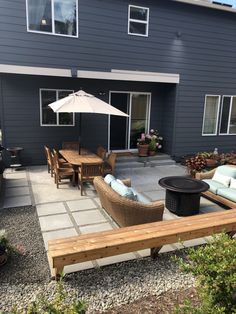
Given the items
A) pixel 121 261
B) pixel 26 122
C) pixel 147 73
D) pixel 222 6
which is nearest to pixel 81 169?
pixel 121 261

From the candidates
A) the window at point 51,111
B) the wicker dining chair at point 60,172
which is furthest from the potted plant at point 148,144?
the wicker dining chair at point 60,172

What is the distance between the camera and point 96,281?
310 centimetres

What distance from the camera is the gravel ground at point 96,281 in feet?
9.24

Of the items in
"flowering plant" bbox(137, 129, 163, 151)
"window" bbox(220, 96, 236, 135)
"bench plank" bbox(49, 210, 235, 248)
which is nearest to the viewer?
"bench plank" bbox(49, 210, 235, 248)

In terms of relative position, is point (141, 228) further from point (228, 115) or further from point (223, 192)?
point (228, 115)

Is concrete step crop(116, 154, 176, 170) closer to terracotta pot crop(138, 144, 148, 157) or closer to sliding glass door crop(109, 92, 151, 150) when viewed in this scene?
terracotta pot crop(138, 144, 148, 157)

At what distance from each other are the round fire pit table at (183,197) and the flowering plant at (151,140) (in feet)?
14.2

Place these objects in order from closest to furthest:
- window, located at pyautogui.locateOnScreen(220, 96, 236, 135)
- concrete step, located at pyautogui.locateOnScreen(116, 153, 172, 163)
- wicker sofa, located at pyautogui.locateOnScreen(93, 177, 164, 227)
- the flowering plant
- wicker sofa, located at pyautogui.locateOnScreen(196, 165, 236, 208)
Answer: wicker sofa, located at pyautogui.locateOnScreen(93, 177, 164, 227), wicker sofa, located at pyautogui.locateOnScreen(196, 165, 236, 208), concrete step, located at pyautogui.locateOnScreen(116, 153, 172, 163), the flowering plant, window, located at pyautogui.locateOnScreen(220, 96, 236, 135)

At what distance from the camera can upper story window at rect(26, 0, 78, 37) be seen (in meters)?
7.46

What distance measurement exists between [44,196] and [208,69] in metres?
7.65

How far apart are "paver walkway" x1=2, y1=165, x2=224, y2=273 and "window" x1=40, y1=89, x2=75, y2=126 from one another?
1602mm

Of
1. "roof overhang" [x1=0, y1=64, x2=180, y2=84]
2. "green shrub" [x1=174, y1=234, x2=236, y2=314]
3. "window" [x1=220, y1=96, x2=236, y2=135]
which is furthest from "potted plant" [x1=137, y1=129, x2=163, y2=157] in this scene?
"green shrub" [x1=174, y1=234, x2=236, y2=314]

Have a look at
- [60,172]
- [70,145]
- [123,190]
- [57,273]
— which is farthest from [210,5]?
[57,273]

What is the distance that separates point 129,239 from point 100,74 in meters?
6.14
